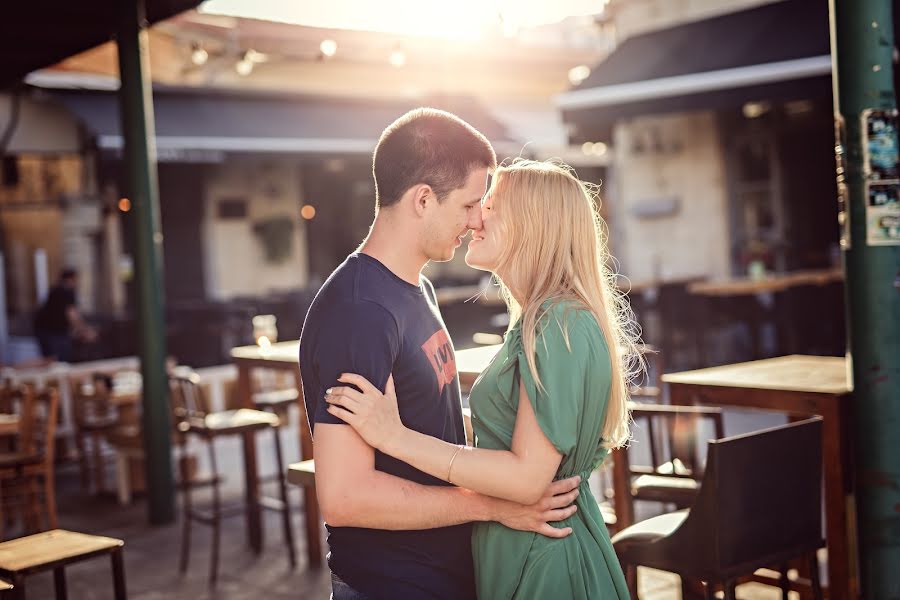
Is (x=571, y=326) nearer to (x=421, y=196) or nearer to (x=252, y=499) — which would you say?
(x=421, y=196)

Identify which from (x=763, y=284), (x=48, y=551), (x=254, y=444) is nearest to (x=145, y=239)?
(x=254, y=444)

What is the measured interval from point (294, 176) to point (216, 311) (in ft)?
13.1

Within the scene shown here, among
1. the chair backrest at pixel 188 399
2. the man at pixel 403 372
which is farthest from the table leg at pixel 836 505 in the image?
the chair backrest at pixel 188 399

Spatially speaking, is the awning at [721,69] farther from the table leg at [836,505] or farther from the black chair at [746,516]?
the black chair at [746,516]

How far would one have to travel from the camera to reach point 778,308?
10461 millimetres

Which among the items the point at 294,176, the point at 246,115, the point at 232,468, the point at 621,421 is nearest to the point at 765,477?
the point at 621,421

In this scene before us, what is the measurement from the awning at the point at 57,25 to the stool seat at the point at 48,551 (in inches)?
141

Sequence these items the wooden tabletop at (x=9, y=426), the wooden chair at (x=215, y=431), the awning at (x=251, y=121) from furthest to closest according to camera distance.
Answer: the awning at (x=251, y=121)
the wooden tabletop at (x=9, y=426)
the wooden chair at (x=215, y=431)

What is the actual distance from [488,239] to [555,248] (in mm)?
146

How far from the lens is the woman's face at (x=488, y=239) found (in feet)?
6.94

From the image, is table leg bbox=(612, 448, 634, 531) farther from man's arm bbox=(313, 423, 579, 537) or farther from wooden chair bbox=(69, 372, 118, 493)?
wooden chair bbox=(69, 372, 118, 493)

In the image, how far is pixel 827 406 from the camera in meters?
3.53

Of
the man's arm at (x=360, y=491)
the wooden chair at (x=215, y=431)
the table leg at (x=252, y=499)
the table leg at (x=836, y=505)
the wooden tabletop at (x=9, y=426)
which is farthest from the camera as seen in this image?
the wooden tabletop at (x=9, y=426)

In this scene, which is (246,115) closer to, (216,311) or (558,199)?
(216,311)
